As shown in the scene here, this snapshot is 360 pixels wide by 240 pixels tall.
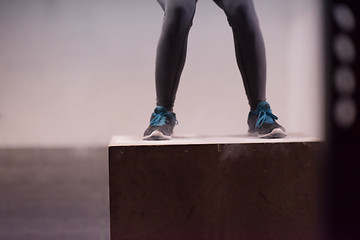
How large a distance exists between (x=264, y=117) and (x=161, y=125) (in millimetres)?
285

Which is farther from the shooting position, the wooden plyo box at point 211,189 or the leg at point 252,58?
the leg at point 252,58

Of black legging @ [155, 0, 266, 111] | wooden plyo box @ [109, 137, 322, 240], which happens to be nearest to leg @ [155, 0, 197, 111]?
black legging @ [155, 0, 266, 111]

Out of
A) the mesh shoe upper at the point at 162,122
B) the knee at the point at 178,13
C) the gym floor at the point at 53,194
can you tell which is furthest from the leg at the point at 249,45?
the gym floor at the point at 53,194

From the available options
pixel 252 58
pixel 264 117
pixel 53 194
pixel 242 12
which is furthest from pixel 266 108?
pixel 53 194

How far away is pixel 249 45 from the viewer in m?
1.14

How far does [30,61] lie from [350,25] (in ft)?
2.97

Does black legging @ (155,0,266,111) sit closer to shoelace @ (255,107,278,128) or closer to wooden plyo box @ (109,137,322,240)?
shoelace @ (255,107,278,128)

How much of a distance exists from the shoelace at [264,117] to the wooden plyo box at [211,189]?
15 cm

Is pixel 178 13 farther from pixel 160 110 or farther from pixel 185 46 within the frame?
pixel 160 110

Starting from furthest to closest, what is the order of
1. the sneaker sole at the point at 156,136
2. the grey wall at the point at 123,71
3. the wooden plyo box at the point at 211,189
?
the grey wall at the point at 123,71 < the sneaker sole at the point at 156,136 < the wooden plyo box at the point at 211,189

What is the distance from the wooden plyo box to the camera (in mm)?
941

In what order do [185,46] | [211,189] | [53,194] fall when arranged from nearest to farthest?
[211,189] < [185,46] < [53,194]

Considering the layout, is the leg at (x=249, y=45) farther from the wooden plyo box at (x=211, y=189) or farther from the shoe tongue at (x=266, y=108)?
the wooden plyo box at (x=211, y=189)

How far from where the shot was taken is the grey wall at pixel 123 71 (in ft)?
3.81
